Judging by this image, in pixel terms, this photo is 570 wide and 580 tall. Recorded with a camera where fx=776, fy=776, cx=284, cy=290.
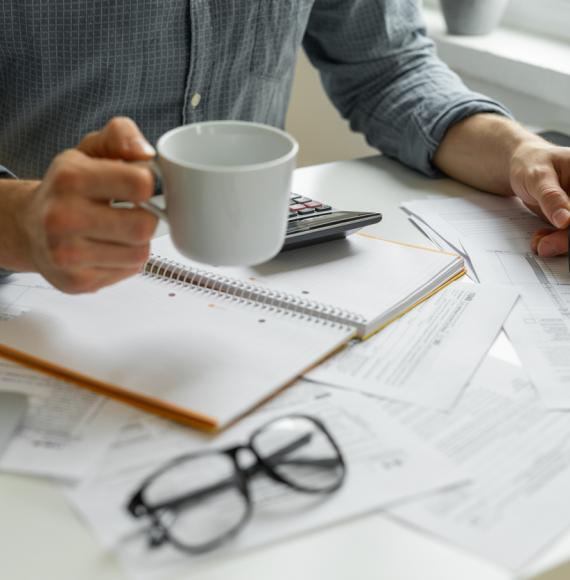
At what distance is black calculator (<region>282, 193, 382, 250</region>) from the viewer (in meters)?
0.82

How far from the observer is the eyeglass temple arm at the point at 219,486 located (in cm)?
49

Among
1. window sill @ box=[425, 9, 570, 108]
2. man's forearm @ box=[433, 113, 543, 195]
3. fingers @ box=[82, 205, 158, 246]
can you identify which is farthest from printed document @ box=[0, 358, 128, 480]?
window sill @ box=[425, 9, 570, 108]

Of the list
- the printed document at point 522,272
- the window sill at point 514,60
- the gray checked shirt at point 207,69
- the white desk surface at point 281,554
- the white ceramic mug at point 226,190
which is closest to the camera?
the white desk surface at point 281,554

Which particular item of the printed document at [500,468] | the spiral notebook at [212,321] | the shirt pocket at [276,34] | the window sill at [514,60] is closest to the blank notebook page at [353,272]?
the spiral notebook at [212,321]

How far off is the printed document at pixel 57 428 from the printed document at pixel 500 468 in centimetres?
22

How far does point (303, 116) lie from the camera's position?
6.72 ft

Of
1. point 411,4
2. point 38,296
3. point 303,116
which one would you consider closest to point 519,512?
point 38,296

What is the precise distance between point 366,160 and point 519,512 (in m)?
0.74

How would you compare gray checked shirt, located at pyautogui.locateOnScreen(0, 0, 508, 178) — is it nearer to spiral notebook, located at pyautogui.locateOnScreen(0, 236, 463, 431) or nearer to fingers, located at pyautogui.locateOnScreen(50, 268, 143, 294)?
spiral notebook, located at pyautogui.locateOnScreen(0, 236, 463, 431)

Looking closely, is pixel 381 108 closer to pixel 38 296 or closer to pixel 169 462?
pixel 38 296

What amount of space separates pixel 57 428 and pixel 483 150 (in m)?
0.71

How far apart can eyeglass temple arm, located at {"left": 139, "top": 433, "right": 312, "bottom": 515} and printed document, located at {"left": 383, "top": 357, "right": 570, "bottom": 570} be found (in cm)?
8

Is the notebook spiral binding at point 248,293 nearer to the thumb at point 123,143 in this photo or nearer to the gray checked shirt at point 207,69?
the thumb at point 123,143

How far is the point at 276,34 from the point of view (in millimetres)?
1133
